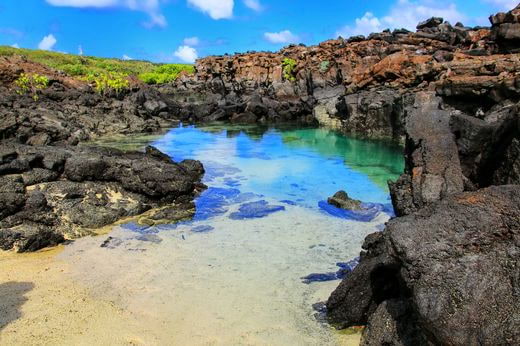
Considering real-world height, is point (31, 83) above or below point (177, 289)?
above

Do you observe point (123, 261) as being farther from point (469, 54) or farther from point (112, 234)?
point (469, 54)

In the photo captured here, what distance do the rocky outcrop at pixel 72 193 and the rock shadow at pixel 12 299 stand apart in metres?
2.34

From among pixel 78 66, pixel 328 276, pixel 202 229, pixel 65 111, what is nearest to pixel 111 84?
pixel 65 111

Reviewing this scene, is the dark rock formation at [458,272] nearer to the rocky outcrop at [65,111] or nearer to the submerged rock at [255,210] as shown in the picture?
the submerged rock at [255,210]

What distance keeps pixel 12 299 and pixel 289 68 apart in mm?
64228

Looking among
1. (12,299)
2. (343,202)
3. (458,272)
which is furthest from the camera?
(343,202)

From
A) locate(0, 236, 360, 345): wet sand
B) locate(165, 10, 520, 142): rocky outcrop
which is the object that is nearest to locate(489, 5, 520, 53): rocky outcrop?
locate(165, 10, 520, 142): rocky outcrop

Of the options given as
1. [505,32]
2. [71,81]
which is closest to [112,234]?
[505,32]

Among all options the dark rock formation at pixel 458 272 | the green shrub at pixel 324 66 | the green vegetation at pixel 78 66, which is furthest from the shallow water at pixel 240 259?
the green vegetation at pixel 78 66

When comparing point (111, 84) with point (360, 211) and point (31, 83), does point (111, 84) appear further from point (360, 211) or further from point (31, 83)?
point (360, 211)

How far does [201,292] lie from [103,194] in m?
7.20

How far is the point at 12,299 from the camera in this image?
28.5 feet

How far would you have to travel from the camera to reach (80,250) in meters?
11.6

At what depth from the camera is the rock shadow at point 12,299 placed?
7.94 metres
